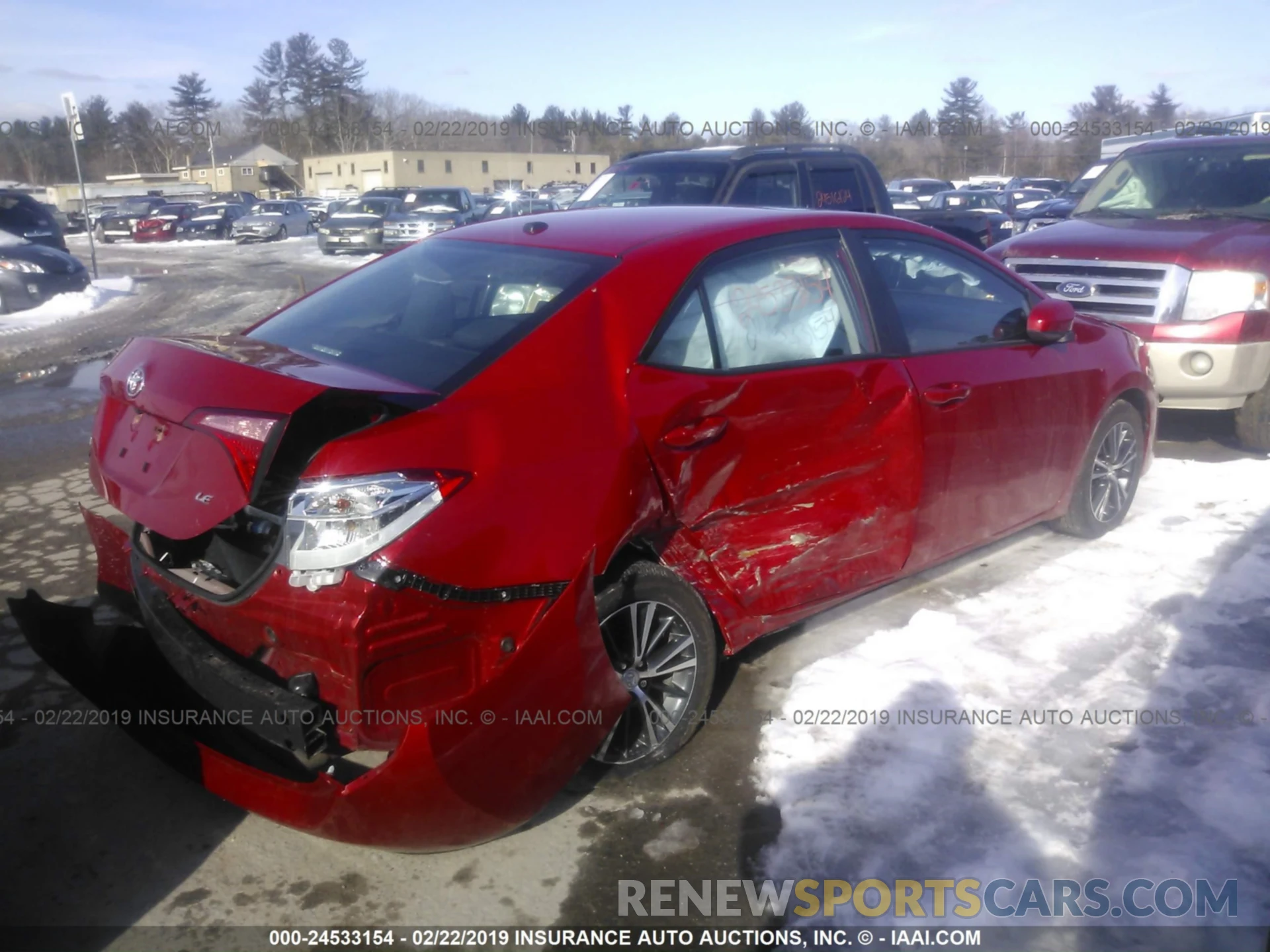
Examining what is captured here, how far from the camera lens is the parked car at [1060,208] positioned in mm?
11453

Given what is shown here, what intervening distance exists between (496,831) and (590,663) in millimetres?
509

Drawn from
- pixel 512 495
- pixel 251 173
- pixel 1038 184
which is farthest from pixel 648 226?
pixel 251 173

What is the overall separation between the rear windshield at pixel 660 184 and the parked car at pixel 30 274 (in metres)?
10.5

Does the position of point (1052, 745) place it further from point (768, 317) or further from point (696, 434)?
point (768, 317)

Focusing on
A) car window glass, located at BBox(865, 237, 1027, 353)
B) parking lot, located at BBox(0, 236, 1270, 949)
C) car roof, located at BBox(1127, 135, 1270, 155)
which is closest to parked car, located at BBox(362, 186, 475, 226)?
car roof, located at BBox(1127, 135, 1270, 155)

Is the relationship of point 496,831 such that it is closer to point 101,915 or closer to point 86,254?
point 101,915

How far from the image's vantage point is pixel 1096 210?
823 centimetres

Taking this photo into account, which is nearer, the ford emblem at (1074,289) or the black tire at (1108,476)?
the black tire at (1108,476)

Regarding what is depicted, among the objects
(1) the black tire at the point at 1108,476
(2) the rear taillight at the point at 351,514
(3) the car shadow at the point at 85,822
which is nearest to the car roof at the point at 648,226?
(2) the rear taillight at the point at 351,514

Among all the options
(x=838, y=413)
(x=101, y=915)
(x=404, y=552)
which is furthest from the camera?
(x=838, y=413)

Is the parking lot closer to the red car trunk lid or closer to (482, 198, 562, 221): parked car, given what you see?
the red car trunk lid

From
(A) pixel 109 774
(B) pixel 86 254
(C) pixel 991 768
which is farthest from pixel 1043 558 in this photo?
(B) pixel 86 254

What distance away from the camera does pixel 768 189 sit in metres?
8.62

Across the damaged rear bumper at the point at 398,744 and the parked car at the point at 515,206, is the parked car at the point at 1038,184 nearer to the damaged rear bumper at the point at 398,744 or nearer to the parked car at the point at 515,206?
the parked car at the point at 515,206
